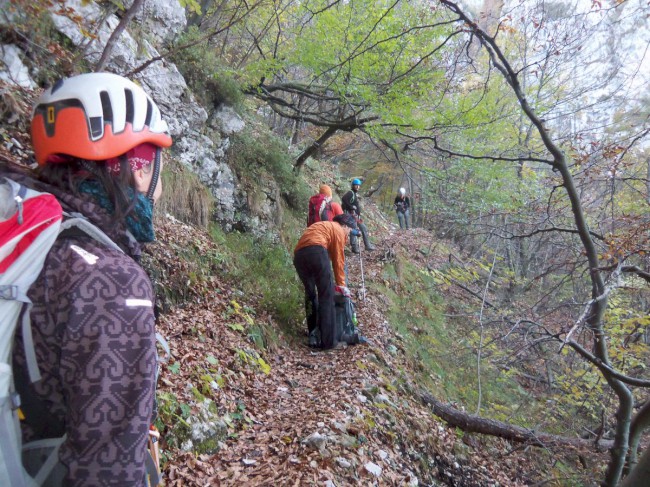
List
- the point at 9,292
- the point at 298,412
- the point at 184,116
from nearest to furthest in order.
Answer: the point at 9,292, the point at 298,412, the point at 184,116

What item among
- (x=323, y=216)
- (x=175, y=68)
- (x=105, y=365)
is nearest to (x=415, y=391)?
(x=323, y=216)

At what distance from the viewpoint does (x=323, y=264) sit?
22.1ft

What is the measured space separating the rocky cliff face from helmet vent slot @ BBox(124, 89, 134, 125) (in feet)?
20.6

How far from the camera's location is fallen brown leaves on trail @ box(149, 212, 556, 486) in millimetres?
3828

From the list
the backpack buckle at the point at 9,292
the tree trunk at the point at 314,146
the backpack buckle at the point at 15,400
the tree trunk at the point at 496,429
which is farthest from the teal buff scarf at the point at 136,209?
the tree trunk at the point at 314,146

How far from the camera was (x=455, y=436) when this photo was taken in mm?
6695

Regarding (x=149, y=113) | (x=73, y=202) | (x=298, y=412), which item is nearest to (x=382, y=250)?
(x=298, y=412)

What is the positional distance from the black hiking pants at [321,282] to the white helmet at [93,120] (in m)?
5.12

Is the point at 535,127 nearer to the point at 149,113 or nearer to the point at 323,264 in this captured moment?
the point at 323,264

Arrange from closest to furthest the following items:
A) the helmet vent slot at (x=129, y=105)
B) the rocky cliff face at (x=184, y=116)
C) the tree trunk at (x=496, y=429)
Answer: the helmet vent slot at (x=129, y=105) < the tree trunk at (x=496, y=429) < the rocky cliff face at (x=184, y=116)

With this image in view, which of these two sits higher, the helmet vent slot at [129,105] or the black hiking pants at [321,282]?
the helmet vent slot at [129,105]

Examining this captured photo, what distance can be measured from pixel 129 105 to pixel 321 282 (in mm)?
5401

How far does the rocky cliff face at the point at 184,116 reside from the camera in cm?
767

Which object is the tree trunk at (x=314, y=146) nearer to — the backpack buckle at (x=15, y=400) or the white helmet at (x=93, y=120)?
the white helmet at (x=93, y=120)
